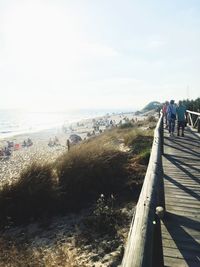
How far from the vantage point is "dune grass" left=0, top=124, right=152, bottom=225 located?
1020cm

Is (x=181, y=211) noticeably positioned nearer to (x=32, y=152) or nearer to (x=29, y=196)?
(x=29, y=196)

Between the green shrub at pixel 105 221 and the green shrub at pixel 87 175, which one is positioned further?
the green shrub at pixel 87 175

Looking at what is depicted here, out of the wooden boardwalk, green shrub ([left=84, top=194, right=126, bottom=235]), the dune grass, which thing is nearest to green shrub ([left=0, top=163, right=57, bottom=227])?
the dune grass

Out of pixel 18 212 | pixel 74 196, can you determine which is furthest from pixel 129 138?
pixel 18 212

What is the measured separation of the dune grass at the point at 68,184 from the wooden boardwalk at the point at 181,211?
68.9 inches

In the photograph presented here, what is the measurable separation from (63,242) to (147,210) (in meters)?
5.50

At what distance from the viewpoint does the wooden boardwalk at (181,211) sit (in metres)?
4.56

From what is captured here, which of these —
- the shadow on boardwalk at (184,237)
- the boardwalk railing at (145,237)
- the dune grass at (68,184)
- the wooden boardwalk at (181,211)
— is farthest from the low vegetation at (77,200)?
the boardwalk railing at (145,237)

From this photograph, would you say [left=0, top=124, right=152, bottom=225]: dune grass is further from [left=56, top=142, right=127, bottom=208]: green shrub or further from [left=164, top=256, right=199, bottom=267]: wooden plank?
[left=164, top=256, right=199, bottom=267]: wooden plank

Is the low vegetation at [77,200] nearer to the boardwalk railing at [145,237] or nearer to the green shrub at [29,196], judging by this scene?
the green shrub at [29,196]

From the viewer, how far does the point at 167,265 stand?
4.26 metres

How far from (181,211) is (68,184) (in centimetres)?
545

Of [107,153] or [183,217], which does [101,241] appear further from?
[107,153]

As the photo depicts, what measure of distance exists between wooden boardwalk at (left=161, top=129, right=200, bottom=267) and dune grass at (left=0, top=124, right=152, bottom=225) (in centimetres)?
175
